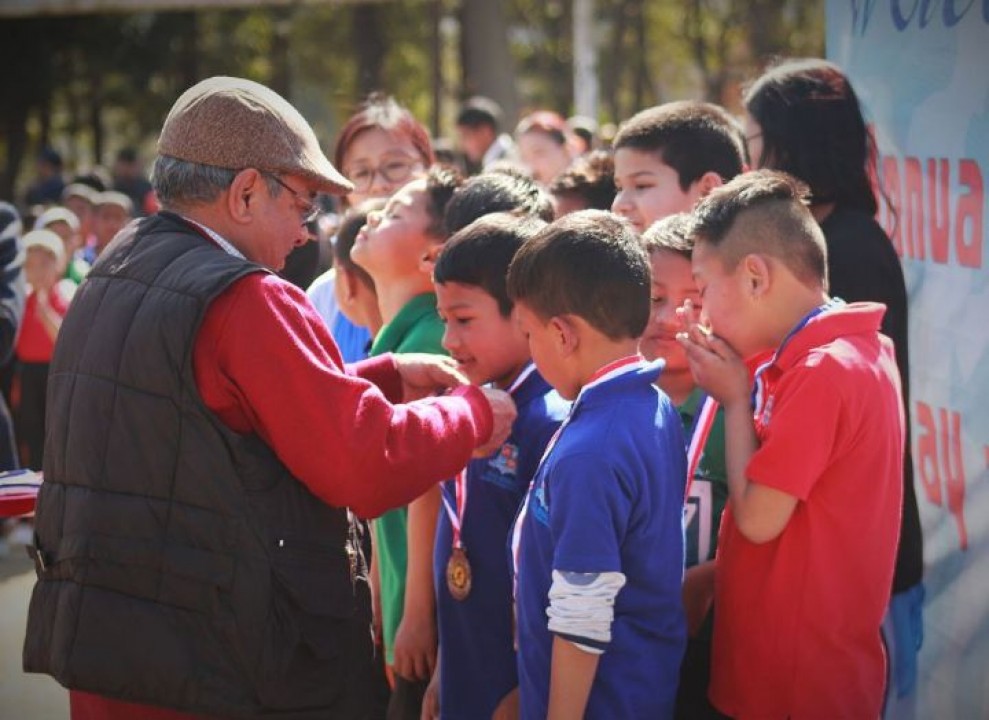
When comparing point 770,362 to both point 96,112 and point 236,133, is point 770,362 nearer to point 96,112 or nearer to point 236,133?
point 236,133

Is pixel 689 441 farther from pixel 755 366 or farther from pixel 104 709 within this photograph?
pixel 104 709

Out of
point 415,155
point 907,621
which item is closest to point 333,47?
point 415,155

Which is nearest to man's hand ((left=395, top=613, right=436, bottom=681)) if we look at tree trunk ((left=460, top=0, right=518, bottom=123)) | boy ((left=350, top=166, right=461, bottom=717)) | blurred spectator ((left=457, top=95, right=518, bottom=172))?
boy ((left=350, top=166, right=461, bottom=717))

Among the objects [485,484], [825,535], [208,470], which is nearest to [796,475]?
[825,535]

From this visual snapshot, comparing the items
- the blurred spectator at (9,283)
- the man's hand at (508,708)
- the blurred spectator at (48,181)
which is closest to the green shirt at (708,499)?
the man's hand at (508,708)

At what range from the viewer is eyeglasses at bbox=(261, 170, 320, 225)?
265 cm

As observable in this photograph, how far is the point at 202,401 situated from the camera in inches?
95.9

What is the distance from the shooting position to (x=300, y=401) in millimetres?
2432

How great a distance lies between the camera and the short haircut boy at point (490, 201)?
361 centimetres

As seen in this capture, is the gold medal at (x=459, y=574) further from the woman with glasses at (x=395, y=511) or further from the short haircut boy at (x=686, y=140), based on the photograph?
the short haircut boy at (x=686, y=140)

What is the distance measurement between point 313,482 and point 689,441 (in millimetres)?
1069

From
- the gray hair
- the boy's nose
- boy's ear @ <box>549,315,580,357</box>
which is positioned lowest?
boy's ear @ <box>549,315,580,357</box>

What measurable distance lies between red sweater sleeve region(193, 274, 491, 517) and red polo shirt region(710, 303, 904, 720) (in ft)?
2.49

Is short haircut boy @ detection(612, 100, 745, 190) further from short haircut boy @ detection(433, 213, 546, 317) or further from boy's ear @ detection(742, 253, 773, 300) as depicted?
boy's ear @ detection(742, 253, 773, 300)
